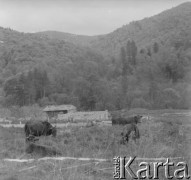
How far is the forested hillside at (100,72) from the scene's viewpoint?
60594 mm

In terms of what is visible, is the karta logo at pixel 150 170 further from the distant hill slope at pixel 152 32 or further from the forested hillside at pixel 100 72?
the distant hill slope at pixel 152 32

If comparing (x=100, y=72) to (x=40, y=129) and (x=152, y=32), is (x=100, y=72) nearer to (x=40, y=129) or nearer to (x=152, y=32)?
(x=152, y=32)

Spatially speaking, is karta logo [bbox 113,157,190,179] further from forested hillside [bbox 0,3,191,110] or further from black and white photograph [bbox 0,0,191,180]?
forested hillside [bbox 0,3,191,110]

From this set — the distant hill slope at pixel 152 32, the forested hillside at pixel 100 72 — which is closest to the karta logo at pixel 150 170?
the forested hillside at pixel 100 72

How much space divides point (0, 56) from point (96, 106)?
4660cm

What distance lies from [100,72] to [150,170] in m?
77.9

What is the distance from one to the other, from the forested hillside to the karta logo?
2774 cm

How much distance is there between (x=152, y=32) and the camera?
128875mm

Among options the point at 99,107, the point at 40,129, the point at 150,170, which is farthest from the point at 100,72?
the point at 150,170

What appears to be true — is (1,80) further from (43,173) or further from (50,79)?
(43,173)

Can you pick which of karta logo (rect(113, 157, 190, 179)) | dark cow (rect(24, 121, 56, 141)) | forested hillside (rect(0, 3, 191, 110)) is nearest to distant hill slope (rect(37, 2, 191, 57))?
forested hillside (rect(0, 3, 191, 110))

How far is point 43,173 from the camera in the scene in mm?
6469

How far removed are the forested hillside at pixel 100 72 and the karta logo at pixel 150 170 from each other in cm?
2774

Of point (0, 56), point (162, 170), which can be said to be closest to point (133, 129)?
point (162, 170)
